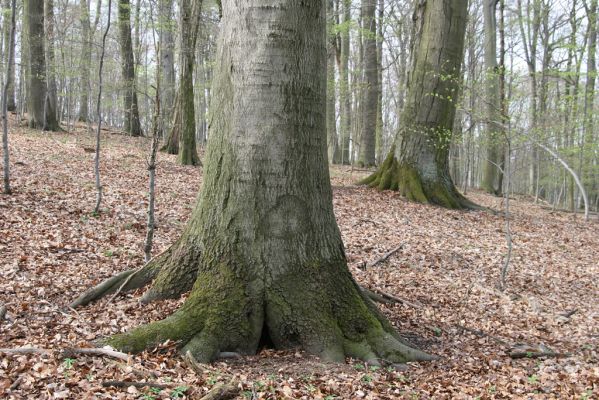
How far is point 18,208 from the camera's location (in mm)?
7266

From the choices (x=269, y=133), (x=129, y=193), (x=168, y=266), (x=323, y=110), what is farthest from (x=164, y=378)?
(x=129, y=193)

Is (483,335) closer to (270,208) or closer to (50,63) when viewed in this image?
(270,208)

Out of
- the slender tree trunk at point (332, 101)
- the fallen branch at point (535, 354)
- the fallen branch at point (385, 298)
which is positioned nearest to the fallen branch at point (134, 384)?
the fallen branch at point (385, 298)

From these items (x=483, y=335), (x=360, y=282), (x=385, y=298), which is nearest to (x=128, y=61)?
(x=360, y=282)

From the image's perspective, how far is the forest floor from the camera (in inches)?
136

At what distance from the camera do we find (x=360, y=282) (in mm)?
6457

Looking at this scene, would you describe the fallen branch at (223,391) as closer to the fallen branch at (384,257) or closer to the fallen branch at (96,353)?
the fallen branch at (96,353)

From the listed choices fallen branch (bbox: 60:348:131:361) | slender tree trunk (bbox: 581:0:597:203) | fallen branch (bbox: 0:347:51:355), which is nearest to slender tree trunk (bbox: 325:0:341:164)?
slender tree trunk (bbox: 581:0:597:203)

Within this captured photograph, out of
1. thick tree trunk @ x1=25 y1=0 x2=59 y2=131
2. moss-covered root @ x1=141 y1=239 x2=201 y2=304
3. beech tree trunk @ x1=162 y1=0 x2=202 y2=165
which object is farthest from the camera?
thick tree trunk @ x1=25 y1=0 x2=59 y2=131

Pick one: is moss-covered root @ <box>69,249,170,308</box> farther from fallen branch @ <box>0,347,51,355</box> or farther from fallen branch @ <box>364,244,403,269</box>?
fallen branch @ <box>364,244,403,269</box>

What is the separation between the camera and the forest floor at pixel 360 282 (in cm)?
347

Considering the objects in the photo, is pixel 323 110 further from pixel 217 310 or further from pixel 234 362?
pixel 234 362

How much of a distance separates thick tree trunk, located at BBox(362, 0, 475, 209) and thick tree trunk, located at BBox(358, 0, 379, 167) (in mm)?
6712

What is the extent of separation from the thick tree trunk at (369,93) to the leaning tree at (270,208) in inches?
592
